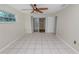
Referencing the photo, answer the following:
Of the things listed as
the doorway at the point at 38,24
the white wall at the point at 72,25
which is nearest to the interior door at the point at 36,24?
the doorway at the point at 38,24

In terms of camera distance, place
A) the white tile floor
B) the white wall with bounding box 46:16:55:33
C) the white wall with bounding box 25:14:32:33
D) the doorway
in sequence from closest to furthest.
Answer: the white tile floor, the white wall with bounding box 25:14:32:33, the white wall with bounding box 46:16:55:33, the doorway

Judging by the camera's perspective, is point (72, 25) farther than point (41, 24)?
No

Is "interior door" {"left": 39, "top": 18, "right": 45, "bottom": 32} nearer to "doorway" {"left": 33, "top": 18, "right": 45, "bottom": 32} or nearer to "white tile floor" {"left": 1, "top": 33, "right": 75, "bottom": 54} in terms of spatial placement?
"doorway" {"left": 33, "top": 18, "right": 45, "bottom": 32}

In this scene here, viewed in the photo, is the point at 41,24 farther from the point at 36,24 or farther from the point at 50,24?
the point at 50,24

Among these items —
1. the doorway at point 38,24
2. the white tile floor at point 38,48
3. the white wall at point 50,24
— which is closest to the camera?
the white tile floor at point 38,48

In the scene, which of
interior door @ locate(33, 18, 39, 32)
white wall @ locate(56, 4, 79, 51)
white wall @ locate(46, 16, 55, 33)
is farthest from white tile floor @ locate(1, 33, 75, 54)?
interior door @ locate(33, 18, 39, 32)

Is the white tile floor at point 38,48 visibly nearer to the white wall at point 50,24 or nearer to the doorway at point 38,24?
the white wall at point 50,24

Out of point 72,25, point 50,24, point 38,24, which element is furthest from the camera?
point 38,24

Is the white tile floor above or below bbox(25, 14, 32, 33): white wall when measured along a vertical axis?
below

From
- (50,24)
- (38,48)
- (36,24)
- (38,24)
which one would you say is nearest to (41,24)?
(38,24)
